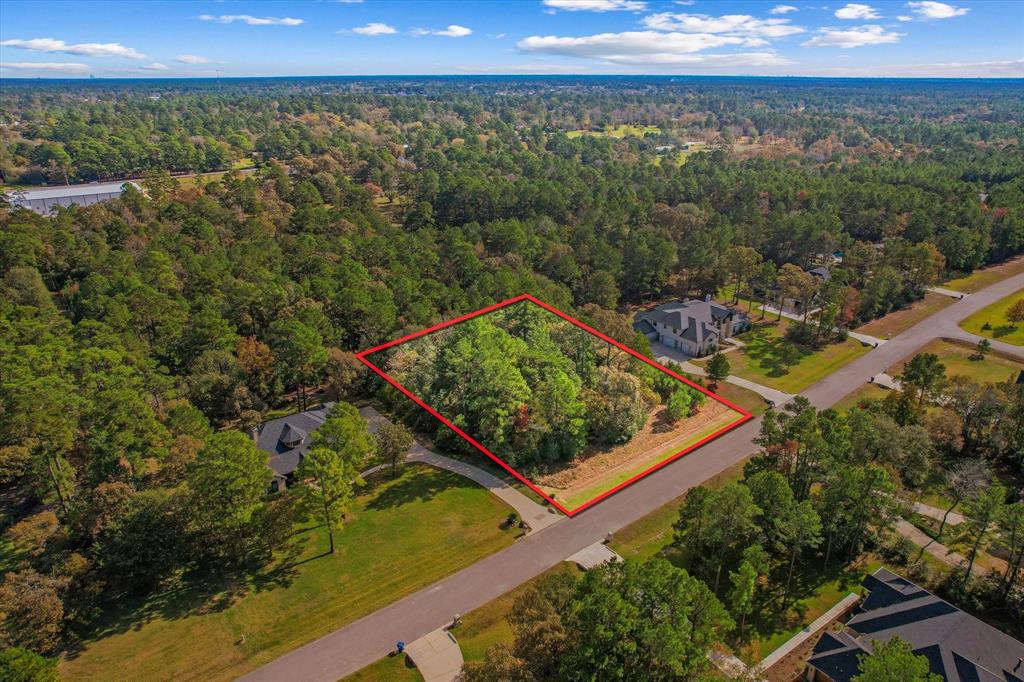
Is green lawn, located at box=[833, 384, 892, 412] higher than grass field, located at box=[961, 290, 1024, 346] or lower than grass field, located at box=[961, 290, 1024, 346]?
lower

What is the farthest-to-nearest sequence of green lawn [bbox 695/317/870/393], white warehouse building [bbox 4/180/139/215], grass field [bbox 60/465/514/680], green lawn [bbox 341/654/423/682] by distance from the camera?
white warehouse building [bbox 4/180/139/215], green lawn [bbox 695/317/870/393], grass field [bbox 60/465/514/680], green lawn [bbox 341/654/423/682]

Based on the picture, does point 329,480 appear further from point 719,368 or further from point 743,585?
point 719,368

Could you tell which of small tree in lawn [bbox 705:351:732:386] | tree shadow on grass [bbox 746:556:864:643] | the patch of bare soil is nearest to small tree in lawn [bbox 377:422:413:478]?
the patch of bare soil

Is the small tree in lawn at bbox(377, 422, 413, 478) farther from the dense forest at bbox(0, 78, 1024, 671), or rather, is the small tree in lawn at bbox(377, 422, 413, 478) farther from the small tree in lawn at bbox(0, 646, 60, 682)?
the small tree in lawn at bbox(0, 646, 60, 682)

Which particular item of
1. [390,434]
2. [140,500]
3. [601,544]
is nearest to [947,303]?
[601,544]

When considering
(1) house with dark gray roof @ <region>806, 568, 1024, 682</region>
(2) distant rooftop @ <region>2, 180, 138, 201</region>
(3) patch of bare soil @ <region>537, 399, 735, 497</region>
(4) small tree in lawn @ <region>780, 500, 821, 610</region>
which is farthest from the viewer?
(2) distant rooftop @ <region>2, 180, 138, 201</region>

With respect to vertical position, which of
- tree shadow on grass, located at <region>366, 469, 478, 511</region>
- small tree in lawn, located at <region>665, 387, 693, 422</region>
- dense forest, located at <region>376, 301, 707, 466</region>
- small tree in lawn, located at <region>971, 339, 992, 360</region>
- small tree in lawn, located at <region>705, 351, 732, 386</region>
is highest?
dense forest, located at <region>376, 301, 707, 466</region>

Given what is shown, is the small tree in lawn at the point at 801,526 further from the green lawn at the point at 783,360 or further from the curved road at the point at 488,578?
the green lawn at the point at 783,360
